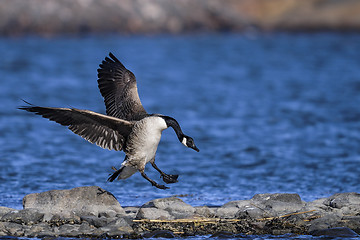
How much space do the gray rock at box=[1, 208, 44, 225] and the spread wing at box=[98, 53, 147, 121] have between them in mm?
2435

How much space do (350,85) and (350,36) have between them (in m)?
27.8

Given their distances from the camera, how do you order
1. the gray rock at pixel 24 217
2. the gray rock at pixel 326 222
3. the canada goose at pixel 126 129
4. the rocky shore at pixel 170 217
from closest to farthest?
the rocky shore at pixel 170 217, the gray rock at pixel 326 222, the gray rock at pixel 24 217, the canada goose at pixel 126 129

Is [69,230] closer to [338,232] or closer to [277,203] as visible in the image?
[277,203]

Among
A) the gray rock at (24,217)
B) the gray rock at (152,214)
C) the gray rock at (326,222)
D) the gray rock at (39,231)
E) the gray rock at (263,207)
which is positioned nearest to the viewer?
the gray rock at (39,231)

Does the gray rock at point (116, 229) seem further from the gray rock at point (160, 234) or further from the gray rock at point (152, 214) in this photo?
the gray rock at point (152, 214)

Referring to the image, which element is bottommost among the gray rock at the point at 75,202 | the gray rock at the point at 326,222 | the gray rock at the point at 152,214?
the gray rock at the point at 326,222

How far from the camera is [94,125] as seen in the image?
10.6 m

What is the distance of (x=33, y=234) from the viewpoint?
8891 mm

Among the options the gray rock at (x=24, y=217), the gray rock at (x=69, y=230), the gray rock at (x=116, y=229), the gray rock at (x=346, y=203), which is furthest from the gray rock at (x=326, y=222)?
the gray rock at (x=24, y=217)

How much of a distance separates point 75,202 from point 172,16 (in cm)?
4759

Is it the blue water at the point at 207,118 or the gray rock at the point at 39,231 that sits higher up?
the blue water at the point at 207,118

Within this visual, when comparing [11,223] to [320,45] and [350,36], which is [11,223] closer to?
[320,45]

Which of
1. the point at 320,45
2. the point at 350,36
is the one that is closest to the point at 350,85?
→ the point at 320,45

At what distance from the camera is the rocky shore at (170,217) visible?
9039 millimetres
